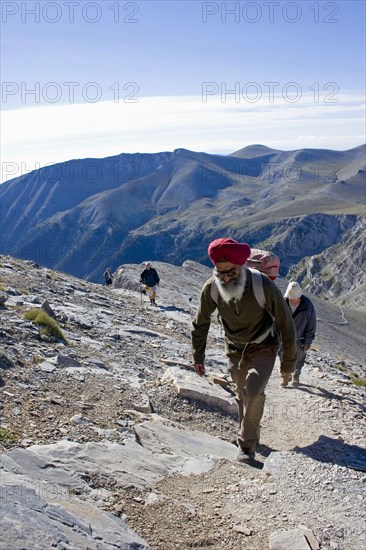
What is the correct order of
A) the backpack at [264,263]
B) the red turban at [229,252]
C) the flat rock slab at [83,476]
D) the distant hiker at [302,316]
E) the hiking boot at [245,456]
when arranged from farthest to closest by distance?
the distant hiker at [302,316], the backpack at [264,263], the hiking boot at [245,456], the red turban at [229,252], the flat rock slab at [83,476]

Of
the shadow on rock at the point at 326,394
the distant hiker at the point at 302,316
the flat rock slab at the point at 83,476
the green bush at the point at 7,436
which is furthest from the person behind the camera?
the shadow on rock at the point at 326,394

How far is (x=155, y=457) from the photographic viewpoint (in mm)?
7215

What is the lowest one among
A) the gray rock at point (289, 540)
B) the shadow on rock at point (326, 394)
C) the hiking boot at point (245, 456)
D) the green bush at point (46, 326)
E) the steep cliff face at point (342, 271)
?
the steep cliff face at point (342, 271)

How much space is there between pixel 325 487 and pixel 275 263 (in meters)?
3.42

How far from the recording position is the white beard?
6875 mm

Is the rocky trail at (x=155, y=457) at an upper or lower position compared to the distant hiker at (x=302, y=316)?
lower

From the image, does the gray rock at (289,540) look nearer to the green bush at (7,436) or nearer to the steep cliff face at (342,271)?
the green bush at (7,436)

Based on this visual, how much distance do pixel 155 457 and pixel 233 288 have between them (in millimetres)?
2453

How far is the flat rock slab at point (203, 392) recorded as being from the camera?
10500 mm

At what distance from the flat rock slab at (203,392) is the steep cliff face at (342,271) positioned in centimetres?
11931

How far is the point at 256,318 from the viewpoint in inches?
280

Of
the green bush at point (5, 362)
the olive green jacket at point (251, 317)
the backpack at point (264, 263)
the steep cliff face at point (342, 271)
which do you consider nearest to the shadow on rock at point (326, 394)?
the backpack at point (264, 263)

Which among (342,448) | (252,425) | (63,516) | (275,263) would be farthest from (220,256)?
(342,448)

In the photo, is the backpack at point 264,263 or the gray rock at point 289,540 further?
the backpack at point 264,263
